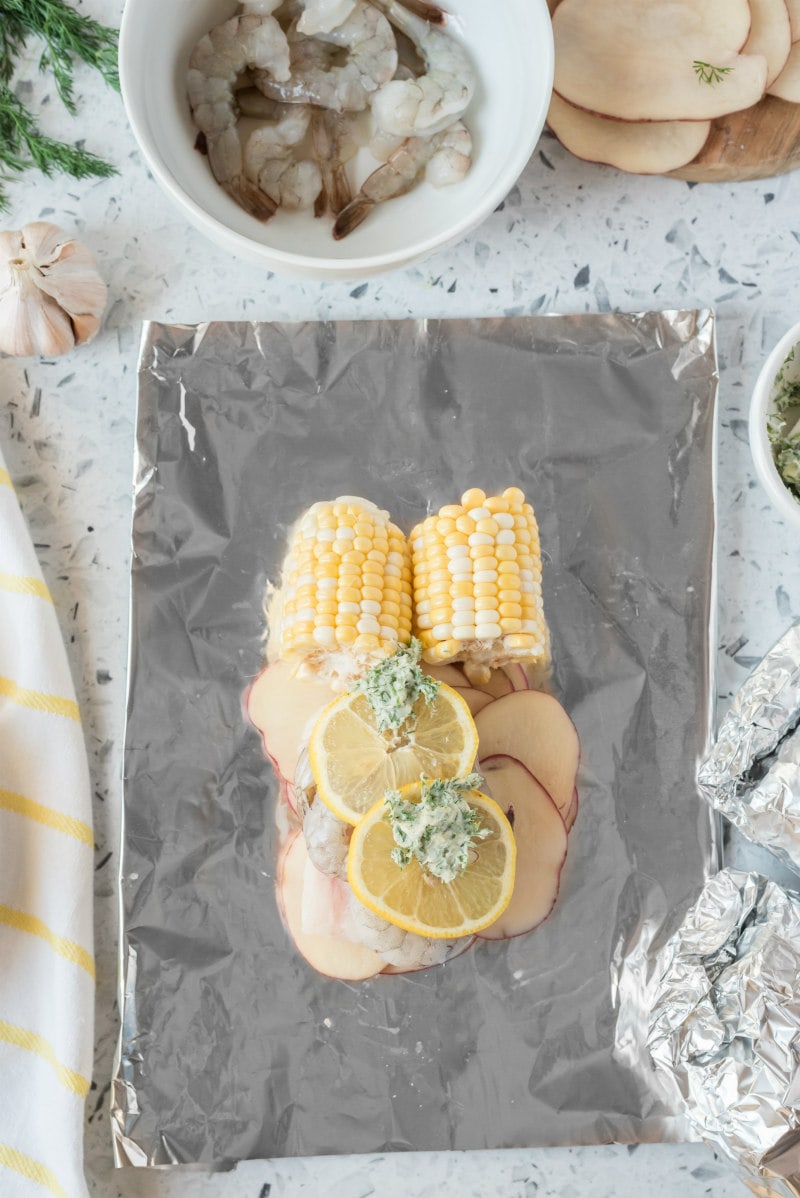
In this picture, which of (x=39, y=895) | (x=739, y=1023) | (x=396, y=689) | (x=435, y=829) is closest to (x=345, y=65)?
(x=396, y=689)

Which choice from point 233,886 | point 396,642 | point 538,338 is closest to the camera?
point 396,642

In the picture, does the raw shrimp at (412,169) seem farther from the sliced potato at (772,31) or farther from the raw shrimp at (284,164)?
the sliced potato at (772,31)

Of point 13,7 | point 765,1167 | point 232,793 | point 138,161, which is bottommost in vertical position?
point 765,1167

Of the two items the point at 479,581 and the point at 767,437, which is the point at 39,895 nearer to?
the point at 479,581

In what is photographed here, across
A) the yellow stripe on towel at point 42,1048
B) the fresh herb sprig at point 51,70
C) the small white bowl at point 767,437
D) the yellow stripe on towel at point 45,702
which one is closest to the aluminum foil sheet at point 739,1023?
the small white bowl at point 767,437

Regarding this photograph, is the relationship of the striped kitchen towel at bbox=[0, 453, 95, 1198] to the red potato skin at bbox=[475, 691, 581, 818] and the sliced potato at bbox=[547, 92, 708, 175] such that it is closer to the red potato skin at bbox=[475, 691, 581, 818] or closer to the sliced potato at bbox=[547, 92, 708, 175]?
the red potato skin at bbox=[475, 691, 581, 818]

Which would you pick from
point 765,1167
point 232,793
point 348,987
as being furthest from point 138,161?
point 765,1167

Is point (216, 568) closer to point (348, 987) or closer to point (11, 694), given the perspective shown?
point (11, 694)
